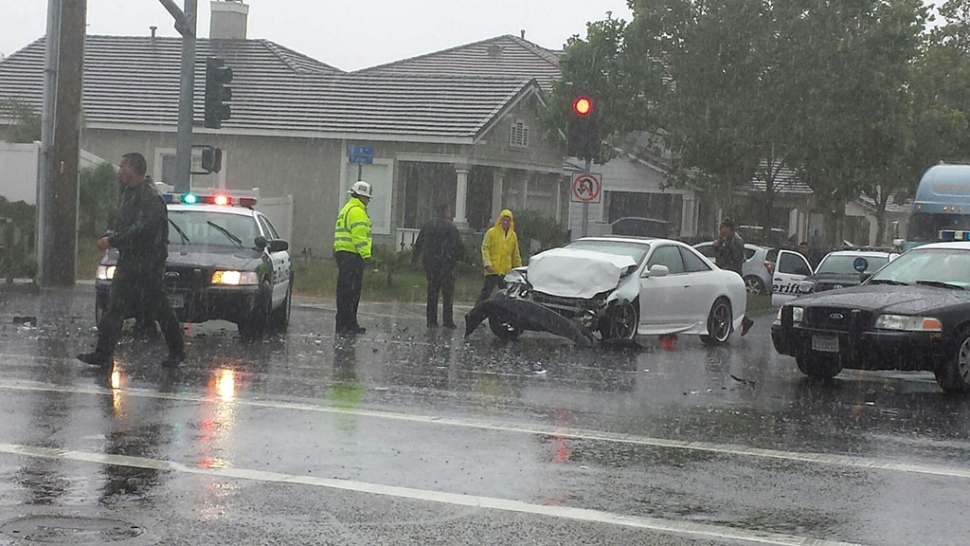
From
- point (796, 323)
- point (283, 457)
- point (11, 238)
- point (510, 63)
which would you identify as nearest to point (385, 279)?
point (11, 238)

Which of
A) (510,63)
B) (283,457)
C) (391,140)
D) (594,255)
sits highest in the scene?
(510,63)

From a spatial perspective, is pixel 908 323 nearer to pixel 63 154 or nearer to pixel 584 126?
pixel 584 126

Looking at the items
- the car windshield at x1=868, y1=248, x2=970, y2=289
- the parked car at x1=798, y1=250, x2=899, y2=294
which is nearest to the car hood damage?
the car windshield at x1=868, y1=248, x2=970, y2=289

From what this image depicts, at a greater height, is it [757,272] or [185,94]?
[185,94]

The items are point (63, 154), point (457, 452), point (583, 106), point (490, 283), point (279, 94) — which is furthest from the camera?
point (279, 94)

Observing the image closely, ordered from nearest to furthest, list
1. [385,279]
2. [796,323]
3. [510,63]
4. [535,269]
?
[796,323] < [535,269] < [385,279] < [510,63]

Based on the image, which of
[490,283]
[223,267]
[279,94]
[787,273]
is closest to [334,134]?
[279,94]

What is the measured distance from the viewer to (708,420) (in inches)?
419

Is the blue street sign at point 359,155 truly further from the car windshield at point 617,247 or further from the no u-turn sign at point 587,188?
the car windshield at point 617,247

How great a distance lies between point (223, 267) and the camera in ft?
50.8

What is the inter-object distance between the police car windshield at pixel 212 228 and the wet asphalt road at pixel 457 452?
2.18 metres

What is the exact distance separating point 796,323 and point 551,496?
23.1 feet

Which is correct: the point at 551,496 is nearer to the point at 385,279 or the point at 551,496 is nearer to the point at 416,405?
the point at 416,405

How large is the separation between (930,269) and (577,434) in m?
6.39
